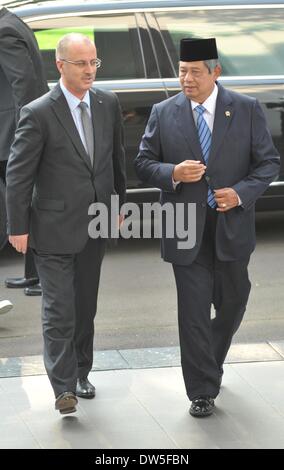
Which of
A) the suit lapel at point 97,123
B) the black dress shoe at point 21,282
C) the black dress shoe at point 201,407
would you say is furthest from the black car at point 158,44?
the black dress shoe at point 201,407

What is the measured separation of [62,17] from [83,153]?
3295mm

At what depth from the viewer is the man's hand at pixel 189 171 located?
20.3 ft

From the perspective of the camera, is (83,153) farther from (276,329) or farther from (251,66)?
(251,66)

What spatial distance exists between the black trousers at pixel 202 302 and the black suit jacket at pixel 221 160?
0.07 meters

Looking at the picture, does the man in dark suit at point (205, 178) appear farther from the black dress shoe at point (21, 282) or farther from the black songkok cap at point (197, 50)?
the black dress shoe at point (21, 282)

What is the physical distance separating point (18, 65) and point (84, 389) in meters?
2.47

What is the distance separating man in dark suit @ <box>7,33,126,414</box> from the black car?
295 centimetres

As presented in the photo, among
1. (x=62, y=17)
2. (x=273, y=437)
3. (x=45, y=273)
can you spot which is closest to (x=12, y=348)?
(x=45, y=273)

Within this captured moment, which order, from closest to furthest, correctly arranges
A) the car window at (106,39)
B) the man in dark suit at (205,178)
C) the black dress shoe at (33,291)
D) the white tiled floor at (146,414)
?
1. the white tiled floor at (146,414)
2. the man in dark suit at (205,178)
3. the black dress shoe at (33,291)
4. the car window at (106,39)

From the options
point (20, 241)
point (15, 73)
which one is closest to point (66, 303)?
point (20, 241)

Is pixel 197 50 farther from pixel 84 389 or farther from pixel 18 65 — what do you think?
pixel 18 65

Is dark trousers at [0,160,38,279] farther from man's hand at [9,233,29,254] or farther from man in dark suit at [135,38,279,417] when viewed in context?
man in dark suit at [135,38,279,417]

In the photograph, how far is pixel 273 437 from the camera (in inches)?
236

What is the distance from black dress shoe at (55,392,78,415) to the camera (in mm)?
6191
